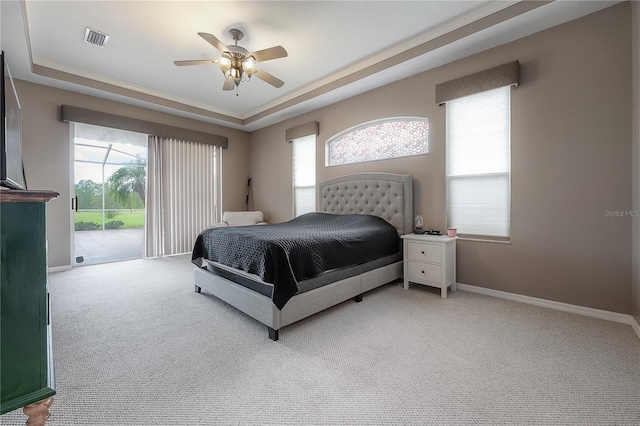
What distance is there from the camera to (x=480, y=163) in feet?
9.90

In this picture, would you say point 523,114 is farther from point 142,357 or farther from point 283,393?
point 142,357

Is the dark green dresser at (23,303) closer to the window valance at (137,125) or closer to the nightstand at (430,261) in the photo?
the nightstand at (430,261)

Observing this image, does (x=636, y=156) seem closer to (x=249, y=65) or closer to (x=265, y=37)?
(x=249, y=65)

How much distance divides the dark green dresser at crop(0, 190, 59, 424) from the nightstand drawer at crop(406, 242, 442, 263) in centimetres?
295

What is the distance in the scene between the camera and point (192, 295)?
9.77 feet

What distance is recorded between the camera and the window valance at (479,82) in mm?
2701

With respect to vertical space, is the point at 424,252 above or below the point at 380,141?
below

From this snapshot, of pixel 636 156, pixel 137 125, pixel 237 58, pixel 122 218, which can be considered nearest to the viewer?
pixel 636 156

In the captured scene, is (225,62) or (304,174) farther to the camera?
(304,174)

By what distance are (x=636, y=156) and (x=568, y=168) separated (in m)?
0.42

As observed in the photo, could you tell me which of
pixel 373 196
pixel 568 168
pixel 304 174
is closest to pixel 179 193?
pixel 304 174

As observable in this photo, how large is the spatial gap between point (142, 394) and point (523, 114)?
3.84 metres

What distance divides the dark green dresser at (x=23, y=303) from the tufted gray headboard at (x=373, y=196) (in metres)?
3.27

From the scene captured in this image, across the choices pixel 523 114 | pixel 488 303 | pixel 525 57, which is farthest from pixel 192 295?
pixel 525 57
